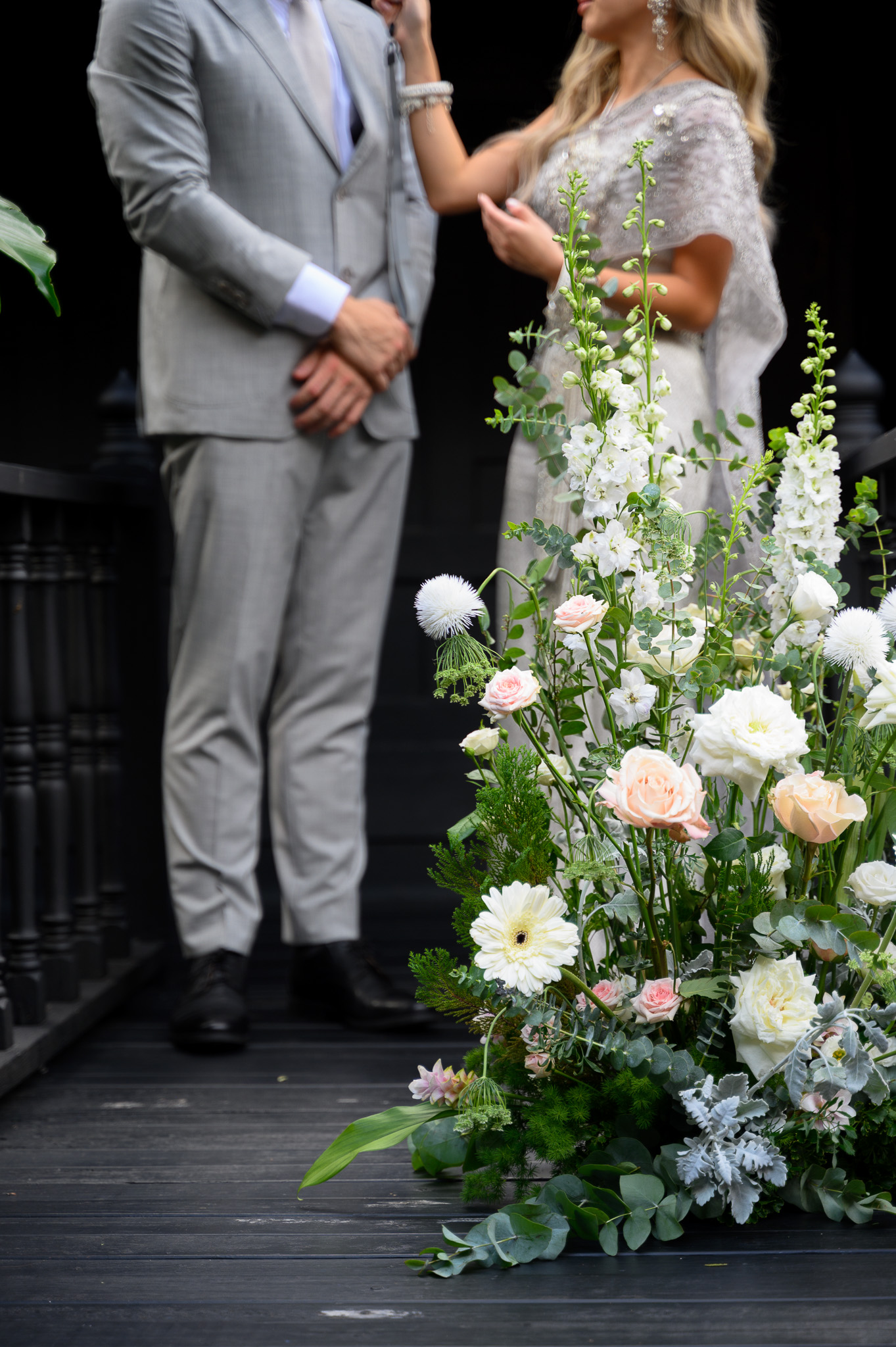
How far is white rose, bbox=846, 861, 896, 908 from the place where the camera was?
1286mm

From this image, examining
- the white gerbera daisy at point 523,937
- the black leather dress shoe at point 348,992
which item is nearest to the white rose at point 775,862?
the white gerbera daisy at point 523,937

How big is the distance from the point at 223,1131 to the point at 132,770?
4.07 feet

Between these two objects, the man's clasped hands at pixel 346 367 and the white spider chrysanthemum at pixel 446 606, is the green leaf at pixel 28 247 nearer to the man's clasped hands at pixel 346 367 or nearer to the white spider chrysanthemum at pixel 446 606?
the white spider chrysanthemum at pixel 446 606

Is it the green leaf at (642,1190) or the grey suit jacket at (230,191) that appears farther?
the grey suit jacket at (230,191)

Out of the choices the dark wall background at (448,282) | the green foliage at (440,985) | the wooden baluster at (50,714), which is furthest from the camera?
the dark wall background at (448,282)

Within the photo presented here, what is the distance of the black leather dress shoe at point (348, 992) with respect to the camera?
224 cm

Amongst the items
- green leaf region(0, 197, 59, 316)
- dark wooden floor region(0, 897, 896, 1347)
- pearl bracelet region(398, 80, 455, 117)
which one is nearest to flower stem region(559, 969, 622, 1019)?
dark wooden floor region(0, 897, 896, 1347)

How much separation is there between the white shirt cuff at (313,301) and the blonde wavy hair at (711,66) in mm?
335

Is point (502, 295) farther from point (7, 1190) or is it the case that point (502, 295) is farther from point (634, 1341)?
point (634, 1341)

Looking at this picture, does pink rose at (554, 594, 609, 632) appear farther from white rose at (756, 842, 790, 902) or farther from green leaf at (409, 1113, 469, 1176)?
green leaf at (409, 1113, 469, 1176)

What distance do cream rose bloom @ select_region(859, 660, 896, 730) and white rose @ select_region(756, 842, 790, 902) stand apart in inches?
6.7

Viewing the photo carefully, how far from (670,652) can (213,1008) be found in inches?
46.9

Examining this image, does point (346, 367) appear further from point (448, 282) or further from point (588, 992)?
point (448, 282)

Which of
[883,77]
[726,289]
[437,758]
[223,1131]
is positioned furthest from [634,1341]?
[883,77]
